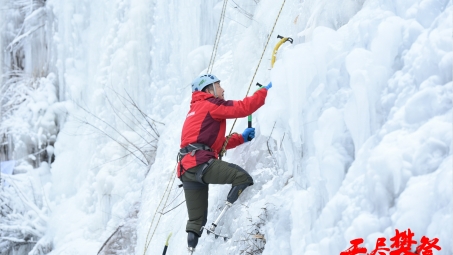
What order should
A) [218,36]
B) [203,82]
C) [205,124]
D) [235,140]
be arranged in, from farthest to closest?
1. [218,36]
2. [235,140]
3. [203,82]
4. [205,124]

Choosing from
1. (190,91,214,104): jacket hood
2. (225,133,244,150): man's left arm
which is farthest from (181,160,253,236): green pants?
(190,91,214,104): jacket hood

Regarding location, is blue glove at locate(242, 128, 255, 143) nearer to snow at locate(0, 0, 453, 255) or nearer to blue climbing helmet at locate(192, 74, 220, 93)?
snow at locate(0, 0, 453, 255)

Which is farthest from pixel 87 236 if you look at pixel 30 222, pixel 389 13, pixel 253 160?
pixel 389 13

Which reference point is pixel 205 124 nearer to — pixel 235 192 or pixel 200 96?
pixel 200 96

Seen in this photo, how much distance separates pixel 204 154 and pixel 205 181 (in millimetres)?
186

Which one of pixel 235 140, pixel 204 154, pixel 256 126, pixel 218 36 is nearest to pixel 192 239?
pixel 204 154

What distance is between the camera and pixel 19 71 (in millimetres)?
9539

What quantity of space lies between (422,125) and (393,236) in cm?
52

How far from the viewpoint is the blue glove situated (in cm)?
422

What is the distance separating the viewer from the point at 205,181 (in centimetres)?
395

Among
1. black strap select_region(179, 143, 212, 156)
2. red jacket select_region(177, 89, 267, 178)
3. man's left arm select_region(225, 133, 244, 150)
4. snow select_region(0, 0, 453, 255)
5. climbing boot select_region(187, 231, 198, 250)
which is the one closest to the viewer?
snow select_region(0, 0, 453, 255)

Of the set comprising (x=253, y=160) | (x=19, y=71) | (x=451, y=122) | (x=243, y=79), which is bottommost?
(x=451, y=122)

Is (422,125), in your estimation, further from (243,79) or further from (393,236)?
(243,79)

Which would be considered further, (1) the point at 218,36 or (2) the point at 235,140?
(1) the point at 218,36
